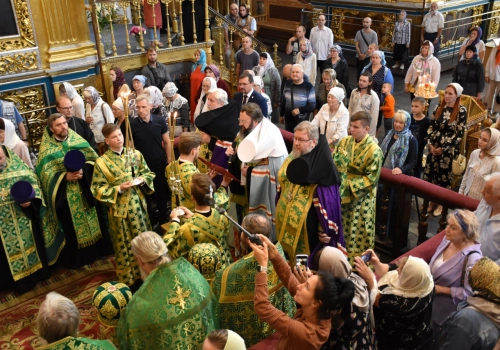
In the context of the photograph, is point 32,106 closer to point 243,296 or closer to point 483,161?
point 243,296

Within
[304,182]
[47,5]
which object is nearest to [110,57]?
[47,5]

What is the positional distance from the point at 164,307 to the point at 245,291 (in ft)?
2.21

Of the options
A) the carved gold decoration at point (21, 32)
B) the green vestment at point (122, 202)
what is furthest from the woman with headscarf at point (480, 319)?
the carved gold decoration at point (21, 32)

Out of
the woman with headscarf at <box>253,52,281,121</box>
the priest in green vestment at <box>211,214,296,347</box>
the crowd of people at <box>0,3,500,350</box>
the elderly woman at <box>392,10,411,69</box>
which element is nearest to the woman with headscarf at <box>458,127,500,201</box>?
the crowd of people at <box>0,3,500,350</box>

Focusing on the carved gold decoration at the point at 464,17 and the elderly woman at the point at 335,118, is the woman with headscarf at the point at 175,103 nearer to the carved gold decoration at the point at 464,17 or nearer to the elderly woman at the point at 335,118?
the elderly woman at the point at 335,118

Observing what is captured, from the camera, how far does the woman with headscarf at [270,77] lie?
885 centimetres

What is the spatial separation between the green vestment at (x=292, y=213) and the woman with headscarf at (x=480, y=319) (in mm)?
1679

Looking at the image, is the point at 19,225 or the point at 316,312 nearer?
the point at 316,312

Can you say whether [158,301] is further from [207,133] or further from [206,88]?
[206,88]

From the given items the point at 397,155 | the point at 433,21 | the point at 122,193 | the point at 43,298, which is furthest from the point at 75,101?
the point at 433,21

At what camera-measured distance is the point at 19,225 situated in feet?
16.8

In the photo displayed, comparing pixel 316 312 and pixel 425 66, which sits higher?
pixel 316 312

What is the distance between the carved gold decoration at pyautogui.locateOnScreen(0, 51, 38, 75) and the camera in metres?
7.94

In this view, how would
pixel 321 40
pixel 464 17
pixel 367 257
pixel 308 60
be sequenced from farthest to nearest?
1. pixel 464 17
2. pixel 321 40
3. pixel 308 60
4. pixel 367 257
